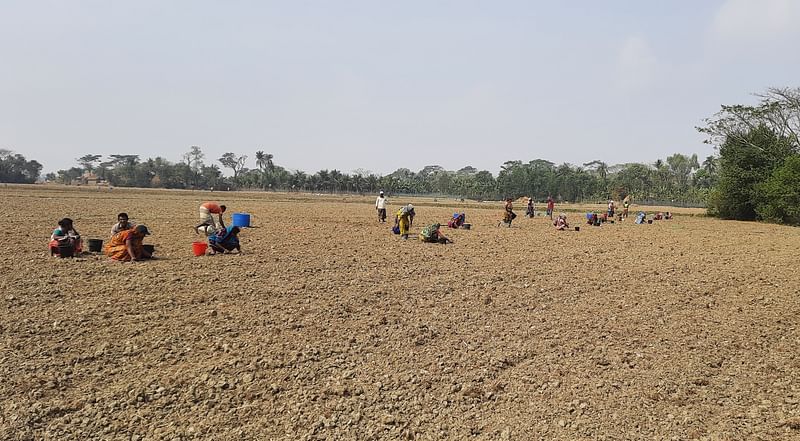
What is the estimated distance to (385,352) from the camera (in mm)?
5840

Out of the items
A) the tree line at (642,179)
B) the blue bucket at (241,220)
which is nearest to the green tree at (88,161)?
the tree line at (642,179)

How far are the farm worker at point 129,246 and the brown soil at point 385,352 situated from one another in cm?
39

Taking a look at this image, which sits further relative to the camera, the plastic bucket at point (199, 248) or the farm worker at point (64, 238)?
the plastic bucket at point (199, 248)

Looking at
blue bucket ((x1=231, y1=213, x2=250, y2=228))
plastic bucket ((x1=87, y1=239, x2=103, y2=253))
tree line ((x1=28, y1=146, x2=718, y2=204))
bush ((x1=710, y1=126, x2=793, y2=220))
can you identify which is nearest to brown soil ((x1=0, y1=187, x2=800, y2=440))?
plastic bucket ((x1=87, y1=239, x2=103, y2=253))

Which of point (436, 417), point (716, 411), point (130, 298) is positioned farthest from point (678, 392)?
point (130, 298)

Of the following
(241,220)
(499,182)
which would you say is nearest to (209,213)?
(241,220)

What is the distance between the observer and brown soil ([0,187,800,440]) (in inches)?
172

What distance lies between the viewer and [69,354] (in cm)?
542

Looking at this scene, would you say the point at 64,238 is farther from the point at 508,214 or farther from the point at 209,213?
the point at 508,214

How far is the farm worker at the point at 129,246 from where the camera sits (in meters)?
10.2

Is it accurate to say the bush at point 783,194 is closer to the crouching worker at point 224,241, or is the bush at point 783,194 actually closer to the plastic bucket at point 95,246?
the crouching worker at point 224,241

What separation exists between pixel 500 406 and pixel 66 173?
172045 millimetres

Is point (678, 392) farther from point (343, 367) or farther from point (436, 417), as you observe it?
point (343, 367)

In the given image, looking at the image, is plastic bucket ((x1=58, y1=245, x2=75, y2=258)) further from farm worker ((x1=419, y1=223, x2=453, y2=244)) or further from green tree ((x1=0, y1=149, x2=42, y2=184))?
green tree ((x1=0, y1=149, x2=42, y2=184))
